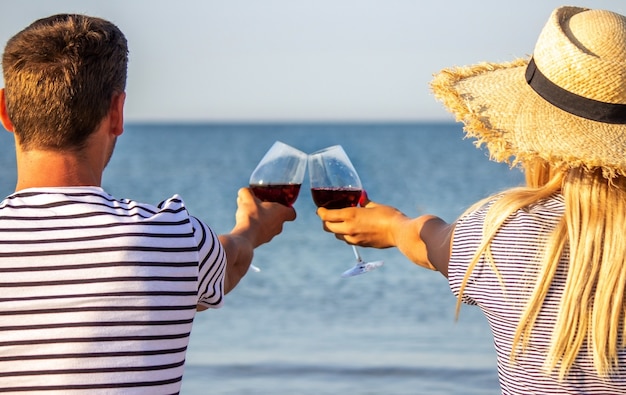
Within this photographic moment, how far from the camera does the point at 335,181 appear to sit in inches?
148

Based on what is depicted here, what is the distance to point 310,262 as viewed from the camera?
13906 millimetres

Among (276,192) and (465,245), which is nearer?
(465,245)

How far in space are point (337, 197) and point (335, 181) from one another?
0.21ft

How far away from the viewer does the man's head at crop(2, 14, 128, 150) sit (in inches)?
103

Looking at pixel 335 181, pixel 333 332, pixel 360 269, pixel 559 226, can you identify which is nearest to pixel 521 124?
pixel 559 226

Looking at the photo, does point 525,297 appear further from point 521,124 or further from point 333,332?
point 333,332

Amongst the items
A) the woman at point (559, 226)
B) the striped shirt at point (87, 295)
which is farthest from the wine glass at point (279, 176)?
the striped shirt at point (87, 295)

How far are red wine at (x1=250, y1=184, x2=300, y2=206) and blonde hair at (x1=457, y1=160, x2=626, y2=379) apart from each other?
1160 mm

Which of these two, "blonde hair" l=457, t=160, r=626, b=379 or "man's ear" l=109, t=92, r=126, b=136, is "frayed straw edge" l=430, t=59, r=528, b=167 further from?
"man's ear" l=109, t=92, r=126, b=136

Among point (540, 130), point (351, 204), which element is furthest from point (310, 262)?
point (540, 130)

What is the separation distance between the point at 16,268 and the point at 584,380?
1593mm

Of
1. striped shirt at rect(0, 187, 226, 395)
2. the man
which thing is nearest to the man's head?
the man

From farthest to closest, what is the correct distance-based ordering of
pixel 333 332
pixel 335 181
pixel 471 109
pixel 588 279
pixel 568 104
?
pixel 333 332 → pixel 335 181 → pixel 471 109 → pixel 568 104 → pixel 588 279

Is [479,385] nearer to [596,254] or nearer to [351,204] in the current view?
[351,204]
